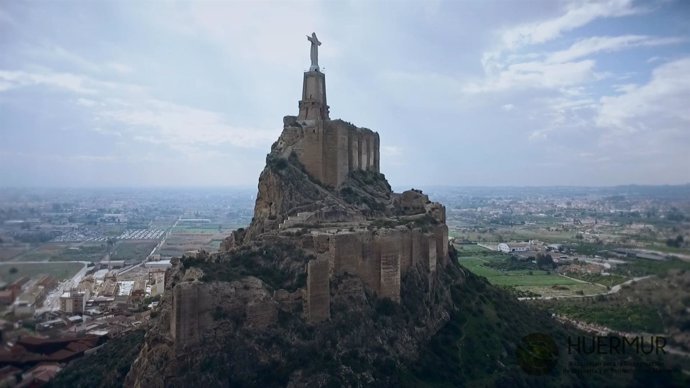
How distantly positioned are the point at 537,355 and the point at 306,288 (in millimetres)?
16549

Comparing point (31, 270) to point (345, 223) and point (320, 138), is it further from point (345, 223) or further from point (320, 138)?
point (320, 138)

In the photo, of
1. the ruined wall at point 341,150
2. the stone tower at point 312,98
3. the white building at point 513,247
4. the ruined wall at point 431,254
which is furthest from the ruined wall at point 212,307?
the white building at point 513,247

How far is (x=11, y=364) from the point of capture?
21.0 m

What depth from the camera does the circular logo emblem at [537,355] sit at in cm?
3609

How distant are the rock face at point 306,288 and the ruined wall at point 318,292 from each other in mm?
65

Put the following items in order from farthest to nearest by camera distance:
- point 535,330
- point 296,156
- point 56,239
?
point 296,156 → point 535,330 → point 56,239

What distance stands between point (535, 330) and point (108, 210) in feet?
179

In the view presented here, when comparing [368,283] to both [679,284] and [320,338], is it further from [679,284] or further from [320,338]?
[679,284]

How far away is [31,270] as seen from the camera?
22094mm

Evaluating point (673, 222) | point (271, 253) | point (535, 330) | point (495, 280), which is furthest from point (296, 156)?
point (495, 280)

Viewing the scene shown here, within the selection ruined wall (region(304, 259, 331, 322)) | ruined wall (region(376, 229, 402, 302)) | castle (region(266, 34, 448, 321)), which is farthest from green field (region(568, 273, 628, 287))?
ruined wall (region(304, 259, 331, 322))

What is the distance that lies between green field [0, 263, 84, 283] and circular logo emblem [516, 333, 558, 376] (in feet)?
93.5

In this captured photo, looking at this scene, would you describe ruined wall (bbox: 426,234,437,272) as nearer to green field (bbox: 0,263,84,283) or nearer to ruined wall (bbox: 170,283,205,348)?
ruined wall (bbox: 170,283,205,348)

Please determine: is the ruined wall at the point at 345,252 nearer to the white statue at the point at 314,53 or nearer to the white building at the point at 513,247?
the white statue at the point at 314,53
